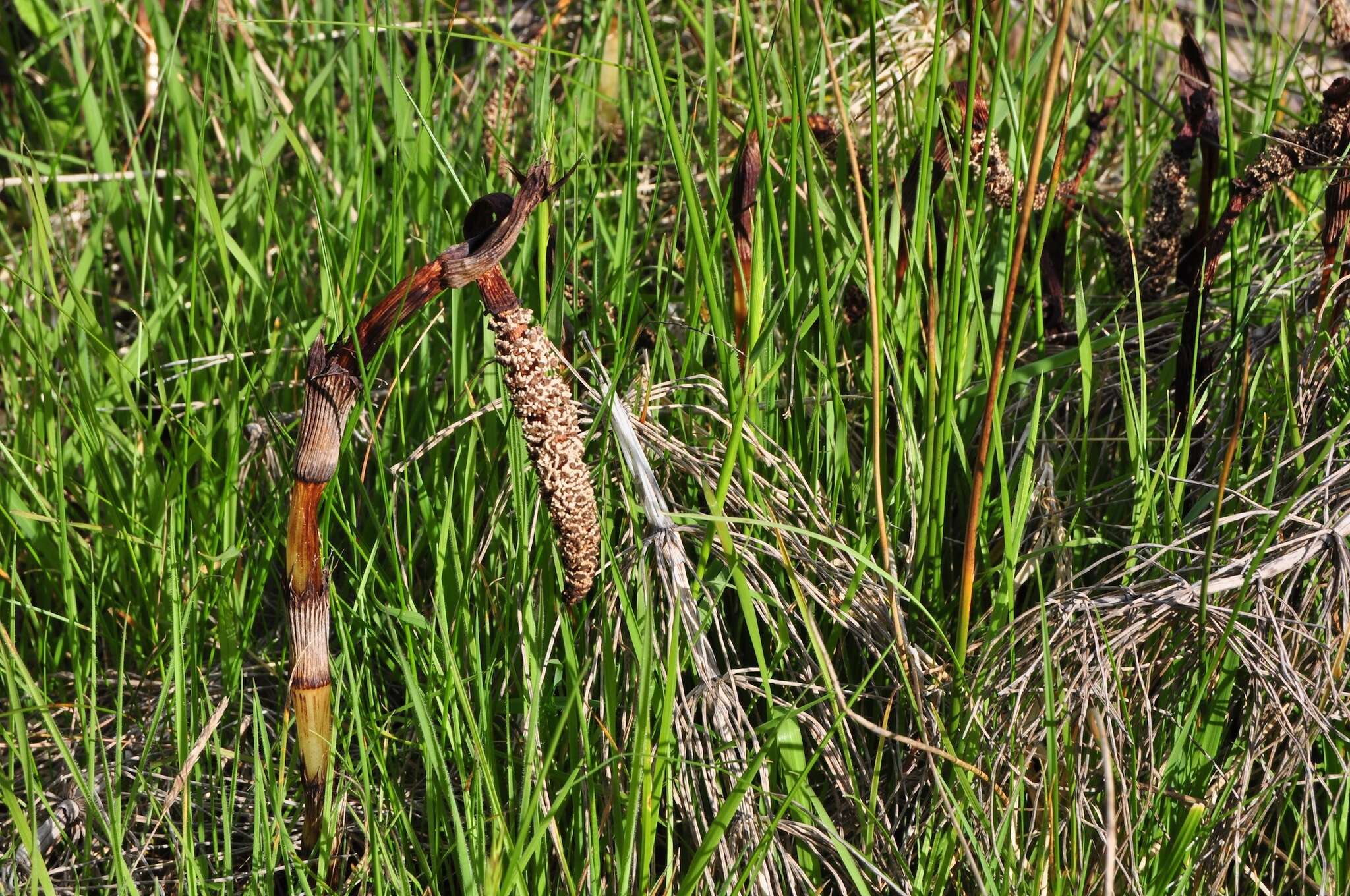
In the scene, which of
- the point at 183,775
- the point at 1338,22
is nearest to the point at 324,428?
the point at 183,775

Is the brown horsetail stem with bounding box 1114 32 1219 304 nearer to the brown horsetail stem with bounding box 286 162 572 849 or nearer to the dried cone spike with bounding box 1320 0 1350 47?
the dried cone spike with bounding box 1320 0 1350 47

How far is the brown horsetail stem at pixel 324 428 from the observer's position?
0.91m

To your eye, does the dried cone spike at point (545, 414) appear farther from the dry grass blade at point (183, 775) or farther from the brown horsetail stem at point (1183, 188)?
the brown horsetail stem at point (1183, 188)

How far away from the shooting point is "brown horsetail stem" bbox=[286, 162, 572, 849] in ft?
2.98

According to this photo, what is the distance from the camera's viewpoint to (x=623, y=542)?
141 cm

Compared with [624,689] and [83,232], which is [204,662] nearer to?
[624,689]

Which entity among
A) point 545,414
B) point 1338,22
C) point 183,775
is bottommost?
point 183,775

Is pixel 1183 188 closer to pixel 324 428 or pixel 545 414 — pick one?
pixel 545 414

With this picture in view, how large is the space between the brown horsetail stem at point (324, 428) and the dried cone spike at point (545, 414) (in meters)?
0.02

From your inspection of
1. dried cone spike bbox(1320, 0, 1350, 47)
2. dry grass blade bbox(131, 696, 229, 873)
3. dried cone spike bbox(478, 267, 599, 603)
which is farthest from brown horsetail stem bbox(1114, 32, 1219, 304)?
dry grass blade bbox(131, 696, 229, 873)

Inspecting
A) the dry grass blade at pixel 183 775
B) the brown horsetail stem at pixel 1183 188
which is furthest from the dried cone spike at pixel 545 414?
the brown horsetail stem at pixel 1183 188

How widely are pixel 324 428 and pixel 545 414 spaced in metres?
0.19

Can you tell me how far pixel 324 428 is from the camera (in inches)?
38.3

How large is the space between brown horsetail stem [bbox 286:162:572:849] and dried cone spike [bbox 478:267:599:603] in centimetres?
2
